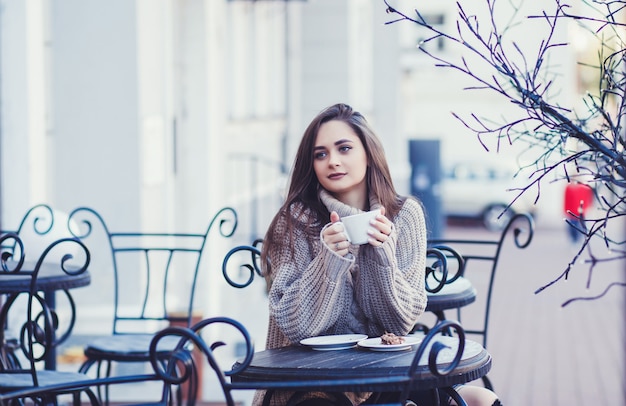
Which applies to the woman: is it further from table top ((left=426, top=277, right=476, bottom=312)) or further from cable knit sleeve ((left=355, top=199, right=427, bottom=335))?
table top ((left=426, top=277, right=476, bottom=312))

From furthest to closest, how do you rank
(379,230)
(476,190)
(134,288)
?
(476,190), (134,288), (379,230)

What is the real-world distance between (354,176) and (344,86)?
37.7 ft

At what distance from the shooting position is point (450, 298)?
4039 millimetres

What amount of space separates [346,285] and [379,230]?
28 cm

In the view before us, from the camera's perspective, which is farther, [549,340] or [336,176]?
[549,340]

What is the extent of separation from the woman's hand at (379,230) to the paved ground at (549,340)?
1.54 metres

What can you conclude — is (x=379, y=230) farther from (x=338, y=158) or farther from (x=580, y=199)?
(x=580, y=199)

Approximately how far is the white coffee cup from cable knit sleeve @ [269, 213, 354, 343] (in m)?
0.11

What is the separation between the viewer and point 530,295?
13344mm

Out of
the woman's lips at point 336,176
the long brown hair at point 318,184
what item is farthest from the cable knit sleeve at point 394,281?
the woman's lips at point 336,176

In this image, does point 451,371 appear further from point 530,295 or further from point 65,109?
point 530,295

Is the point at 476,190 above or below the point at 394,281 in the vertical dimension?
below

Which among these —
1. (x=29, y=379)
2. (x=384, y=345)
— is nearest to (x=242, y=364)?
(x=384, y=345)

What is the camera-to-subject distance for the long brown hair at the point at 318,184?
3443mm
